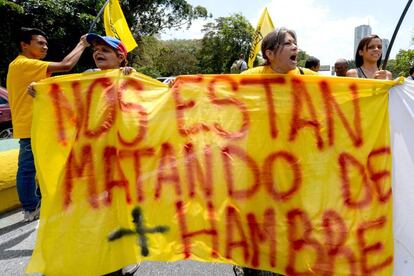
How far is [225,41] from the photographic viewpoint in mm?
37969

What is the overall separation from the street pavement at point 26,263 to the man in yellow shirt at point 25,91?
0.76 feet

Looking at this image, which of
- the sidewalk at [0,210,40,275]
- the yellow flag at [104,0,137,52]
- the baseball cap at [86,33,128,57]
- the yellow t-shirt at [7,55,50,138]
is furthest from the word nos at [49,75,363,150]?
the yellow flag at [104,0,137,52]

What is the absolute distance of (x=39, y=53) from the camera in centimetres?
340

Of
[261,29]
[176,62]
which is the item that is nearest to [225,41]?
[176,62]

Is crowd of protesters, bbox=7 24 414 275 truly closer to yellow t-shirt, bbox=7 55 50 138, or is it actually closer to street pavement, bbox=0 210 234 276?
yellow t-shirt, bbox=7 55 50 138

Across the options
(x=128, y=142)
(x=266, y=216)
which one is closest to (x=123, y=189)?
(x=128, y=142)

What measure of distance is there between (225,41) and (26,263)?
36983 millimetres

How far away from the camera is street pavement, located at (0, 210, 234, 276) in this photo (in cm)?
262

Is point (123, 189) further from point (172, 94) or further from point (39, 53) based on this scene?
point (39, 53)

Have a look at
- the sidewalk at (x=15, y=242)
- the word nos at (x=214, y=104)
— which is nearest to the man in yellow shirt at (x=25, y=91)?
the sidewalk at (x=15, y=242)

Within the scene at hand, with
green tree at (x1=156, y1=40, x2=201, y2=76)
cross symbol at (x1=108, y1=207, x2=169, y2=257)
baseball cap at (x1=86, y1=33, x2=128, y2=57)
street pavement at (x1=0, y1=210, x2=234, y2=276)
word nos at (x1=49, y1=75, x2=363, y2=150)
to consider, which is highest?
green tree at (x1=156, y1=40, x2=201, y2=76)

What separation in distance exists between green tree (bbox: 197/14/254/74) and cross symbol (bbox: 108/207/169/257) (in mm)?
34773

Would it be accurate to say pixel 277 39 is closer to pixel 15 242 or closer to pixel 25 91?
pixel 25 91

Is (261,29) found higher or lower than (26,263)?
higher
